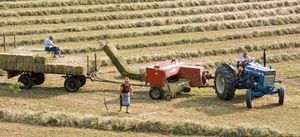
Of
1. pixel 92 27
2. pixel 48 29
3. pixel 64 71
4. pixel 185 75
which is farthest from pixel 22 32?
pixel 185 75

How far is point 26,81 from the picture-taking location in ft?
75.5

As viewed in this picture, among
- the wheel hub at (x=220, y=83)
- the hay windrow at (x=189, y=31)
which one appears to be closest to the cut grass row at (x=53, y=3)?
the hay windrow at (x=189, y=31)

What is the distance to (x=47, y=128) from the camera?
18.3 metres

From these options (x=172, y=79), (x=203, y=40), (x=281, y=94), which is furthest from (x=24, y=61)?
(x=203, y=40)

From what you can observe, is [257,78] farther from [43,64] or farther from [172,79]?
[43,64]

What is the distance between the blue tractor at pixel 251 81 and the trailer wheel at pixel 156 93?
1.90 meters

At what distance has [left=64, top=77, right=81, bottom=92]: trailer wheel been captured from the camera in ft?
73.9

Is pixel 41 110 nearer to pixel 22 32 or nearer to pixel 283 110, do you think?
pixel 283 110

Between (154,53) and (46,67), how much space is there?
8105 mm

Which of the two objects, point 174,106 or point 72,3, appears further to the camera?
point 72,3

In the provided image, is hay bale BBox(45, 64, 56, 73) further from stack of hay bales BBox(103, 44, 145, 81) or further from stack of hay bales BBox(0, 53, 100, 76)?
stack of hay bales BBox(103, 44, 145, 81)

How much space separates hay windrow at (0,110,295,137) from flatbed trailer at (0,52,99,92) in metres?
3.23

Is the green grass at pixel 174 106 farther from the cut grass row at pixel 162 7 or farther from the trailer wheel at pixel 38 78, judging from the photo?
the cut grass row at pixel 162 7

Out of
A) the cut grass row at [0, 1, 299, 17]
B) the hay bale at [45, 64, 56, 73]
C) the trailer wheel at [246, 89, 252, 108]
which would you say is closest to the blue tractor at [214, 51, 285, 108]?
the trailer wheel at [246, 89, 252, 108]
